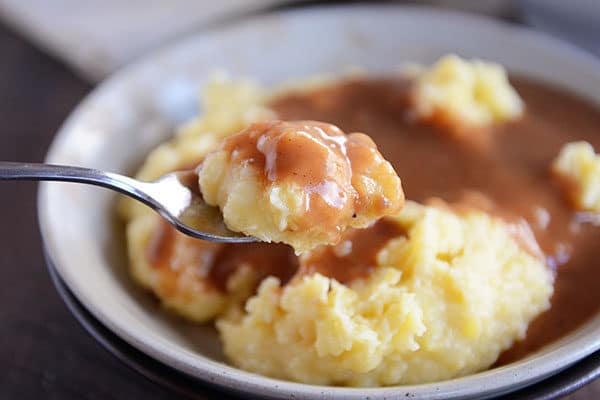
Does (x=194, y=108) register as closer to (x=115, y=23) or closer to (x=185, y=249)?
(x=115, y=23)

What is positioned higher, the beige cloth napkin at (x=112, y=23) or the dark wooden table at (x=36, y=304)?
the beige cloth napkin at (x=112, y=23)

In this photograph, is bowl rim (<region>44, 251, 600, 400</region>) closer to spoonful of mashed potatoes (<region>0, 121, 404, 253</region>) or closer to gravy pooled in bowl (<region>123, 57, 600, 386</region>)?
gravy pooled in bowl (<region>123, 57, 600, 386</region>)

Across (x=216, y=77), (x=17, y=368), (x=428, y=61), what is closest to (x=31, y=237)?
(x=17, y=368)

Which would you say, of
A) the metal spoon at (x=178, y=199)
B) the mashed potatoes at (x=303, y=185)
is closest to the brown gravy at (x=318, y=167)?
the mashed potatoes at (x=303, y=185)

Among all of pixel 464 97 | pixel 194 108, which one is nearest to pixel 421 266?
pixel 464 97

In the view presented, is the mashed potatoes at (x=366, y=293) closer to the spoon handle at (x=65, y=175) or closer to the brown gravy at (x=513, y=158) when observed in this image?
the brown gravy at (x=513, y=158)

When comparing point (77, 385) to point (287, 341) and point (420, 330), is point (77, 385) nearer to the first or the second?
point (287, 341)
